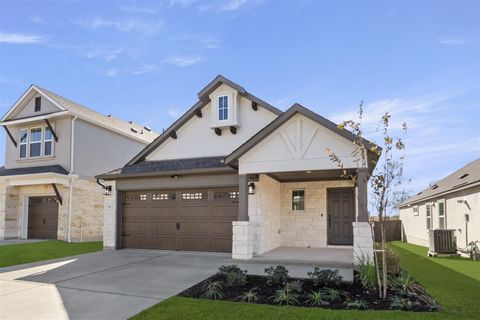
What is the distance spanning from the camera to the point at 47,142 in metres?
18.7

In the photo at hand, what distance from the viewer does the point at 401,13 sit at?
1070 cm

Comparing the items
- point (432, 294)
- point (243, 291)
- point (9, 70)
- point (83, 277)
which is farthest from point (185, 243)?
point (9, 70)

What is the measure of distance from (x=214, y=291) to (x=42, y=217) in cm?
1571

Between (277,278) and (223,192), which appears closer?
(277,278)

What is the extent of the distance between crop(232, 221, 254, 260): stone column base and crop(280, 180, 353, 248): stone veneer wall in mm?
3421

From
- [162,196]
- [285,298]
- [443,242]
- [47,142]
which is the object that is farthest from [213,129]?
[47,142]

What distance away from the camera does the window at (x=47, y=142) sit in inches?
731

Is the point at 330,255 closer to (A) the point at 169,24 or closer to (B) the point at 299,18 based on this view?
(B) the point at 299,18

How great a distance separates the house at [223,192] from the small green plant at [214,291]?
349cm

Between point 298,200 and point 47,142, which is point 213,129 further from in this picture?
point 47,142

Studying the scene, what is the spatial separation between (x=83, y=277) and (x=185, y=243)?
480cm

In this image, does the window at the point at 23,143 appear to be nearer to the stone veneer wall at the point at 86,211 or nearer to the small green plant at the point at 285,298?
the stone veneer wall at the point at 86,211

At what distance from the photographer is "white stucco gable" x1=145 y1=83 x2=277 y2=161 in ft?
44.8

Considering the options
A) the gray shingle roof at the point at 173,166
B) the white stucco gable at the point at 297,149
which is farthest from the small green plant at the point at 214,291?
the gray shingle roof at the point at 173,166
